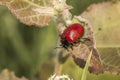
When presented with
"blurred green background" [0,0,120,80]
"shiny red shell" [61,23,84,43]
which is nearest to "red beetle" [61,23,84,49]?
"shiny red shell" [61,23,84,43]

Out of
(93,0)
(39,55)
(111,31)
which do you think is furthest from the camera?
(39,55)

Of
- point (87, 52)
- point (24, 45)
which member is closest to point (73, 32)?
point (87, 52)

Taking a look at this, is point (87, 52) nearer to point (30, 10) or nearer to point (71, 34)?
point (71, 34)

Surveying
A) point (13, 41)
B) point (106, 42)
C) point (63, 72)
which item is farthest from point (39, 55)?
point (106, 42)

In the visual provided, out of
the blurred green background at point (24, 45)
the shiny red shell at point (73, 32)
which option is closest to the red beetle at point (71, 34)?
the shiny red shell at point (73, 32)

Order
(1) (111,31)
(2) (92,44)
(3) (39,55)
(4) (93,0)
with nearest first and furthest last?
(2) (92,44), (1) (111,31), (4) (93,0), (3) (39,55)

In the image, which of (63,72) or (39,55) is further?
(39,55)

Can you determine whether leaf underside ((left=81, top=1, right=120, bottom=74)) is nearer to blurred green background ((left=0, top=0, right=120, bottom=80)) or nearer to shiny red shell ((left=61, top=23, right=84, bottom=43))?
shiny red shell ((left=61, top=23, right=84, bottom=43))

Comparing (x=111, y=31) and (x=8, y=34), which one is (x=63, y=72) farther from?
(x=8, y=34)
